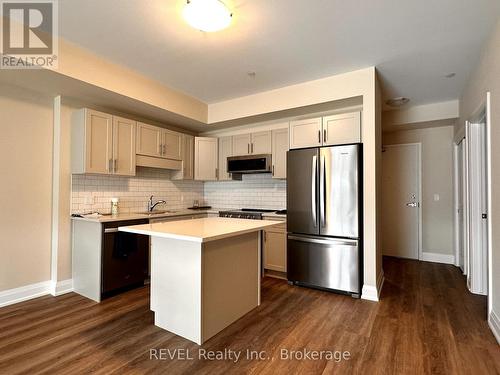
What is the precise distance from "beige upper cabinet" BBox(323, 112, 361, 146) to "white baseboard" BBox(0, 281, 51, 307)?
3822 mm

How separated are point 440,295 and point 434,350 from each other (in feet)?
4.49

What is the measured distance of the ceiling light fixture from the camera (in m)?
1.99

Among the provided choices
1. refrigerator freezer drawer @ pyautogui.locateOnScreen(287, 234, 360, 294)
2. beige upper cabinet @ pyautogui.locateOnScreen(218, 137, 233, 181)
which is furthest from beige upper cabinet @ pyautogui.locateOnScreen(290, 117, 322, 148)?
beige upper cabinet @ pyautogui.locateOnScreen(218, 137, 233, 181)

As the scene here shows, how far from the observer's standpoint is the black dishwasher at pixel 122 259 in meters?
3.07

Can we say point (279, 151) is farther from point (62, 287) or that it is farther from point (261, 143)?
point (62, 287)

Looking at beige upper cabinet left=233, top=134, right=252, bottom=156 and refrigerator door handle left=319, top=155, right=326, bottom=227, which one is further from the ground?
beige upper cabinet left=233, top=134, right=252, bottom=156

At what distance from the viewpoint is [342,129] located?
3.37 metres

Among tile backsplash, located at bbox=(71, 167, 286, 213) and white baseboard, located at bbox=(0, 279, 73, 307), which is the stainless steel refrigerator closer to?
tile backsplash, located at bbox=(71, 167, 286, 213)

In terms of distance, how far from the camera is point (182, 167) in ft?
14.8

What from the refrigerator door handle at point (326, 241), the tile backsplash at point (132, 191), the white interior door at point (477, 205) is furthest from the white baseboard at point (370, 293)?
the tile backsplash at point (132, 191)

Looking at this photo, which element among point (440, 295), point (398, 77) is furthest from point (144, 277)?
point (398, 77)

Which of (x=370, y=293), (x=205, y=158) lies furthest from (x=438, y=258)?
(x=205, y=158)

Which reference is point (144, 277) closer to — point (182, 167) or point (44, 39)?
point (182, 167)

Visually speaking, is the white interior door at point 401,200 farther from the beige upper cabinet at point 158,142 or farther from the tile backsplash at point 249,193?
the beige upper cabinet at point 158,142
